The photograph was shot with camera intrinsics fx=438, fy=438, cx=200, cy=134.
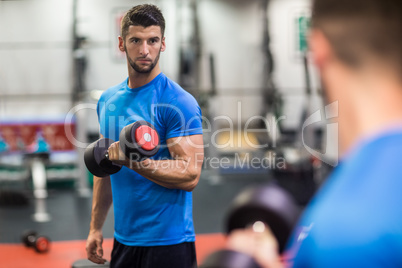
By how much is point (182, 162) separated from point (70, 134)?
4.78 meters

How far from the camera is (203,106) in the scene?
11.6ft

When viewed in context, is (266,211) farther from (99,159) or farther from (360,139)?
(99,159)

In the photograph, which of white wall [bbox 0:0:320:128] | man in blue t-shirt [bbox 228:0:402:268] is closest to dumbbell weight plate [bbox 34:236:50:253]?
white wall [bbox 0:0:320:128]

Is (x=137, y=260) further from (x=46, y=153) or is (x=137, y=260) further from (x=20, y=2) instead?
(x=46, y=153)

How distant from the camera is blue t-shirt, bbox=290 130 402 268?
436mm

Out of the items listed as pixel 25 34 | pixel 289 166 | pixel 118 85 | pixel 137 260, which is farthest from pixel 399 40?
pixel 25 34

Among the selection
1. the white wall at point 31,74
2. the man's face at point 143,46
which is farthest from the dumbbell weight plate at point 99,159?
the white wall at point 31,74

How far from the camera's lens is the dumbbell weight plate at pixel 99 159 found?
120cm

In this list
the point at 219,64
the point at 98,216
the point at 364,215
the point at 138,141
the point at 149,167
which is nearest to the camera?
the point at 364,215

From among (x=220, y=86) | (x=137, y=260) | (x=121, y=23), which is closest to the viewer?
(x=121, y=23)

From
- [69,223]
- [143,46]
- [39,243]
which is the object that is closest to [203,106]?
[39,243]

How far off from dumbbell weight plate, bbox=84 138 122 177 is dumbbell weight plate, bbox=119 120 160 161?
4.7 inches

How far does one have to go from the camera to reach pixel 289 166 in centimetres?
470

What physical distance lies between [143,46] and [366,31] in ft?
2.51
